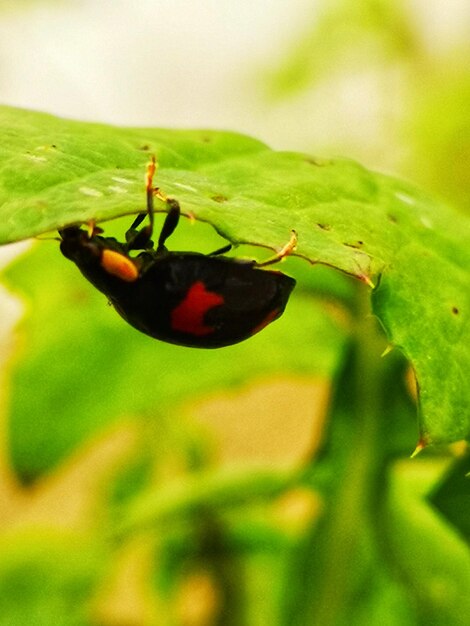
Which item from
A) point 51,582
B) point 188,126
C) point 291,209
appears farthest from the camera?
point 188,126

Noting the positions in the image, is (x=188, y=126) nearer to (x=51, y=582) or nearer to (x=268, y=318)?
(x=51, y=582)

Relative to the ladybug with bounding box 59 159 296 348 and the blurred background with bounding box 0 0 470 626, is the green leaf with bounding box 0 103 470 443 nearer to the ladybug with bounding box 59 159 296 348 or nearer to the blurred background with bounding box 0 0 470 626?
the ladybug with bounding box 59 159 296 348

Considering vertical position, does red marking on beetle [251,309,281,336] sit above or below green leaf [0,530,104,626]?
above

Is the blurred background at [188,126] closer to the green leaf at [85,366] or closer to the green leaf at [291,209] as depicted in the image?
the green leaf at [85,366]

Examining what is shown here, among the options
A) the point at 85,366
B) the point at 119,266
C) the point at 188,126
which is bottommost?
the point at 188,126

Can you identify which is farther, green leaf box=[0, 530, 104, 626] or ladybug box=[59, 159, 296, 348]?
green leaf box=[0, 530, 104, 626]

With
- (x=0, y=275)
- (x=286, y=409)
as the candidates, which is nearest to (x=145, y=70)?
(x=286, y=409)

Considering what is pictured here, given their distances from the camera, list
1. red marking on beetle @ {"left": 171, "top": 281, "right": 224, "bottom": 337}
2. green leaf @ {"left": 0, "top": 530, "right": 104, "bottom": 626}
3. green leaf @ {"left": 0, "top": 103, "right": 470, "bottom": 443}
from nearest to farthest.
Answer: green leaf @ {"left": 0, "top": 103, "right": 470, "bottom": 443}
red marking on beetle @ {"left": 171, "top": 281, "right": 224, "bottom": 337}
green leaf @ {"left": 0, "top": 530, "right": 104, "bottom": 626}

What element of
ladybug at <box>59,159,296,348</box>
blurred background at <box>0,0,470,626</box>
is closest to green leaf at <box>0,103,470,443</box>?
ladybug at <box>59,159,296,348</box>

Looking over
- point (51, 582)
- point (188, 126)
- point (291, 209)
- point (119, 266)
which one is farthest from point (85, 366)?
point (188, 126)
